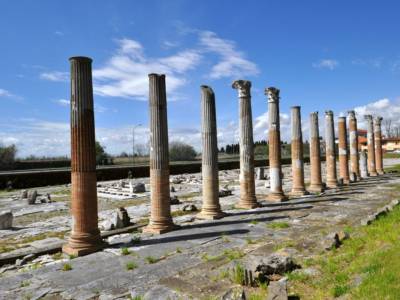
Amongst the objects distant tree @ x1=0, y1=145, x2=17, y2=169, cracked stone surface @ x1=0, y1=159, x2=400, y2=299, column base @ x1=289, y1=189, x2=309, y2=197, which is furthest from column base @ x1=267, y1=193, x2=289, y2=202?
distant tree @ x1=0, y1=145, x2=17, y2=169

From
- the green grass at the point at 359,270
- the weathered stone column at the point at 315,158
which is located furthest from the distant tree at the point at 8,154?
the green grass at the point at 359,270

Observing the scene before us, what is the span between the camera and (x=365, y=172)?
91.0 feet

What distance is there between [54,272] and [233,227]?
17.6 feet

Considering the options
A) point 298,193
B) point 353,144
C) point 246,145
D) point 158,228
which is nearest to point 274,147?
point 246,145

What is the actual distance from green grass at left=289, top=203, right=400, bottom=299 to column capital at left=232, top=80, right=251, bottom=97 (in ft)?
25.7

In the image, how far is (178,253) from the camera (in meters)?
8.34

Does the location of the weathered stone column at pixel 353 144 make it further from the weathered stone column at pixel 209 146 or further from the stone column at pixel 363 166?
the weathered stone column at pixel 209 146

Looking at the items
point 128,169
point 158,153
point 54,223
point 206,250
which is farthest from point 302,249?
point 128,169

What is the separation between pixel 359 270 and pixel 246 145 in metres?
9.18

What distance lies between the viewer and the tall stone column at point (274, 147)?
1648 centimetres

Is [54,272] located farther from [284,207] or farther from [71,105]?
[284,207]

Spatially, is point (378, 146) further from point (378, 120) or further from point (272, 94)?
point (272, 94)

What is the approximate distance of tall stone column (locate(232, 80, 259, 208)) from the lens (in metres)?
14.7

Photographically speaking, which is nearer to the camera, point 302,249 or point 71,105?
point 302,249
